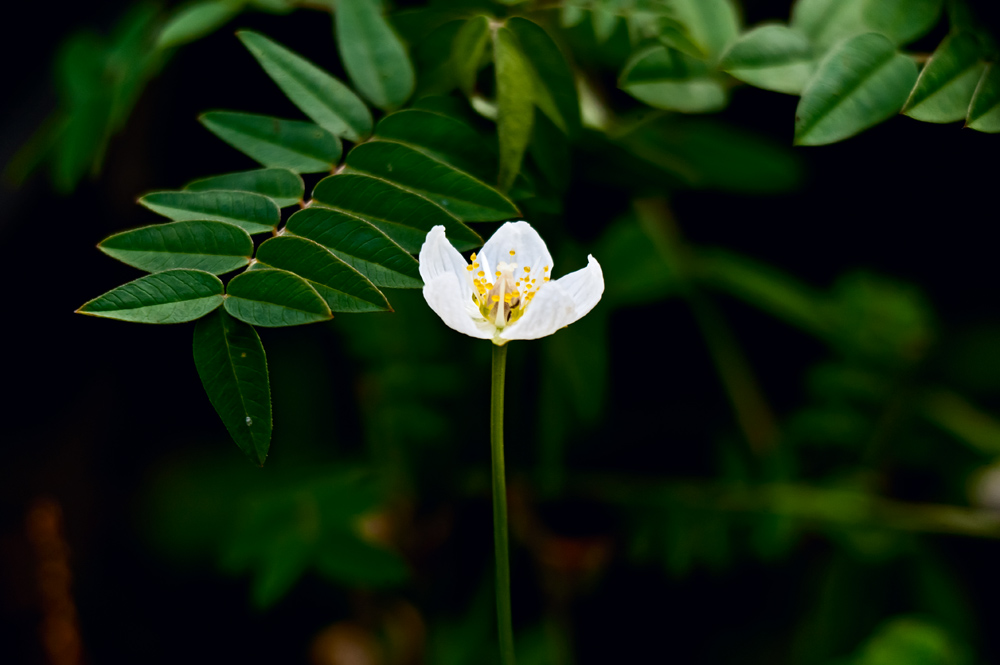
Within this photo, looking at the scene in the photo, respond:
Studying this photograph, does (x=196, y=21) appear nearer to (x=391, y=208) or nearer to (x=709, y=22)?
(x=391, y=208)

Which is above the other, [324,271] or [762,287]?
[324,271]

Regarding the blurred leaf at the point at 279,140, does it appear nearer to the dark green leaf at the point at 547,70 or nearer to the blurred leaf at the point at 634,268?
the dark green leaf at the point at 547,70

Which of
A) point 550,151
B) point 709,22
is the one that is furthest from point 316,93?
point 709,22

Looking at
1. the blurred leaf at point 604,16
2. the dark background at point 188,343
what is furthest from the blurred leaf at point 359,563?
the blurred leaf at point 604,16

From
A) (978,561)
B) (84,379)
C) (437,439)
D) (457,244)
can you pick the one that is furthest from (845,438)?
(84,379)

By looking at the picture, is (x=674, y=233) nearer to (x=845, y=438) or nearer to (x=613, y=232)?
(x=613, y=232)

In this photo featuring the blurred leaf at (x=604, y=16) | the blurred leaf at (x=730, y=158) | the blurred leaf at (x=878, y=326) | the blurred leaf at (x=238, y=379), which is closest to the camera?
the blurred leaf at (x=238, y=379)
